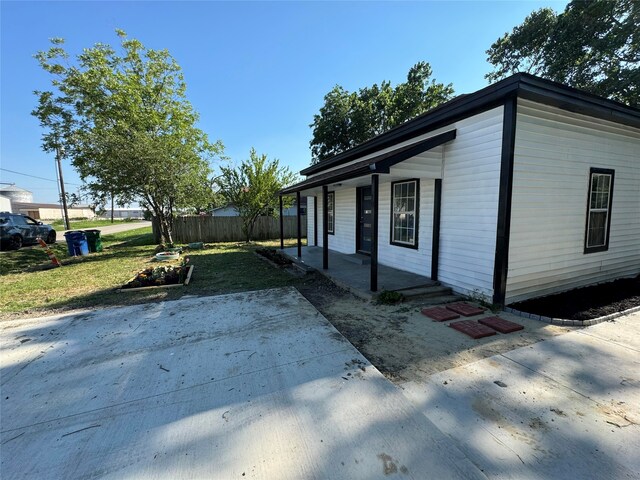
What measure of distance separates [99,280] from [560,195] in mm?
10308

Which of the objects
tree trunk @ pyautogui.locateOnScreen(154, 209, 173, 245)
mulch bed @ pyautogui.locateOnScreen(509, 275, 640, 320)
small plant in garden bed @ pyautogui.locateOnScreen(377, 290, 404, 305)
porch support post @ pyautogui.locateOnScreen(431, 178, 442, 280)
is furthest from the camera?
tree trunk @ pyautogui.locateOnScreen(154, 209, 173, 245)

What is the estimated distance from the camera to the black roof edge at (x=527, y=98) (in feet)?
13.4

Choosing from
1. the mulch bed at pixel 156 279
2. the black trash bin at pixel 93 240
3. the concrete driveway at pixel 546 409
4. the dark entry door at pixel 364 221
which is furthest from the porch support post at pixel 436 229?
the black trash bin at pixel 93 240

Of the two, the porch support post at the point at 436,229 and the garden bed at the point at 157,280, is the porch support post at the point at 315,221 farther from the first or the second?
the porch support post at the point at 436,229

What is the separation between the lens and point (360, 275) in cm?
652

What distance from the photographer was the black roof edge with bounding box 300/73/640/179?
409 centimetres

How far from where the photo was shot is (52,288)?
249 inches

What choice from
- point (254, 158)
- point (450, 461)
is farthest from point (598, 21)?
point (450, 461)

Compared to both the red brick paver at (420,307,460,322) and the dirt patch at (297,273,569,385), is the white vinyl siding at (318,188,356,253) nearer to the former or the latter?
the dirt patch at (297,273,569,385)

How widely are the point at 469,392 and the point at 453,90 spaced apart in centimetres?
2457

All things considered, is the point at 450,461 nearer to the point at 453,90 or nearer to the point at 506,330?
the point at 506,330

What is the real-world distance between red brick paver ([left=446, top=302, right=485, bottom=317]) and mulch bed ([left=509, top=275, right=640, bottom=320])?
2.22 ft

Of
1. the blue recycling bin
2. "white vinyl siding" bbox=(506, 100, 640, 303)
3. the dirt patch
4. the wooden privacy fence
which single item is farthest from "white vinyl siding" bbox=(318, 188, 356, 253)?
the blue recycling bin

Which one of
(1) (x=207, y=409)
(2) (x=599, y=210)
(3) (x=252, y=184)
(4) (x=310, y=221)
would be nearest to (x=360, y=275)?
(1) (x=207, y=409)
